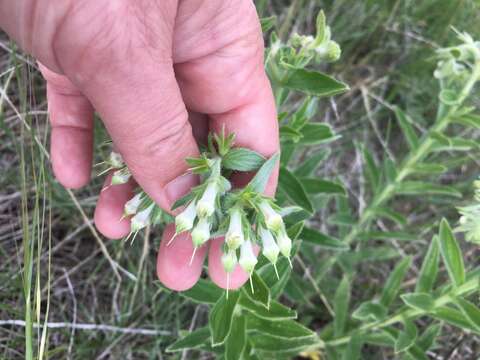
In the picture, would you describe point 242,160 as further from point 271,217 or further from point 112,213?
point 112,213

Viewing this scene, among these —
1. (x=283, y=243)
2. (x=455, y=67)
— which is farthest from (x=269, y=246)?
(x=455, y=67)

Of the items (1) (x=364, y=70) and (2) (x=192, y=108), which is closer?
(2) (x=192, y=108)

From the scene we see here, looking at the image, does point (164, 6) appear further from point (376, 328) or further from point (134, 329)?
point (376, 328)

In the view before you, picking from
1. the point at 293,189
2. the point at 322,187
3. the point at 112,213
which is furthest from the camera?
the point at 322,187

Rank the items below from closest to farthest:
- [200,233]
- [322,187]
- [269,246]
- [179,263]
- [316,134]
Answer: [200,233] → [269,246] → [179,263] → [316,134] → [322,187]

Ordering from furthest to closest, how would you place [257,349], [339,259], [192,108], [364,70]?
1. [364,70]
2. [339,259]
3. [257,349]
4. [192,108]

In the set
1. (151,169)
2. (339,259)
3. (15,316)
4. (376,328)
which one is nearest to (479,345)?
(376,328)

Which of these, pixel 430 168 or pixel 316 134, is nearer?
pixel 316 134
